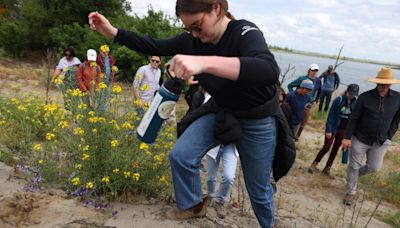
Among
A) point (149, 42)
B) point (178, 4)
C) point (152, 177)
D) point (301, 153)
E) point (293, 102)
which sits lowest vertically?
point (301, 153)

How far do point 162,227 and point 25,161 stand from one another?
71.9 inches

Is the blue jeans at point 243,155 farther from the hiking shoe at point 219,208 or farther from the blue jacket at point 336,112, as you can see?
the blue jacket at point 336,112

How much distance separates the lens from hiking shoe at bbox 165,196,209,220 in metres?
3.17

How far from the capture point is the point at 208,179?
4.11 metres

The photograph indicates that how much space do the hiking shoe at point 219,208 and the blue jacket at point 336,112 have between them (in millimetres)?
3330

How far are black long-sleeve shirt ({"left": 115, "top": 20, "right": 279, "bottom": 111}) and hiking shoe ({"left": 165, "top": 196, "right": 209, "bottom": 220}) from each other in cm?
103

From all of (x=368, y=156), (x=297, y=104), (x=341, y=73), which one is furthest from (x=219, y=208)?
(x=341, y=73)

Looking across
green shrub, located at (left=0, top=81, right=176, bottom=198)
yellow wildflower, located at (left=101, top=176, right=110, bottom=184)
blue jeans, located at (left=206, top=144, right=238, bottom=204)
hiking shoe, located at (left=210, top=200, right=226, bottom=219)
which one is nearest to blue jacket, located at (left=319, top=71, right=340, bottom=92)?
blue jeans, located at (left=206, top=144, right=238, bottom=204)

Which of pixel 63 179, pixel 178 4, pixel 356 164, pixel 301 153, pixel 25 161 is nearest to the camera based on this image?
pixel 178 4

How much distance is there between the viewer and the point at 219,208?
3771 mm

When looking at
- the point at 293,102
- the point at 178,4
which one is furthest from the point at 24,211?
the point at 293,102

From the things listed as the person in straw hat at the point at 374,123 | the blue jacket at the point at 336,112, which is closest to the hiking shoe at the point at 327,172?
the blue jacket at the point at 336,112

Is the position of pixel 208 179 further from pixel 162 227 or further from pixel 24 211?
pixel 24 211

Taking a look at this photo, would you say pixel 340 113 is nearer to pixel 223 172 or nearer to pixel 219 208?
pixel 223 172
